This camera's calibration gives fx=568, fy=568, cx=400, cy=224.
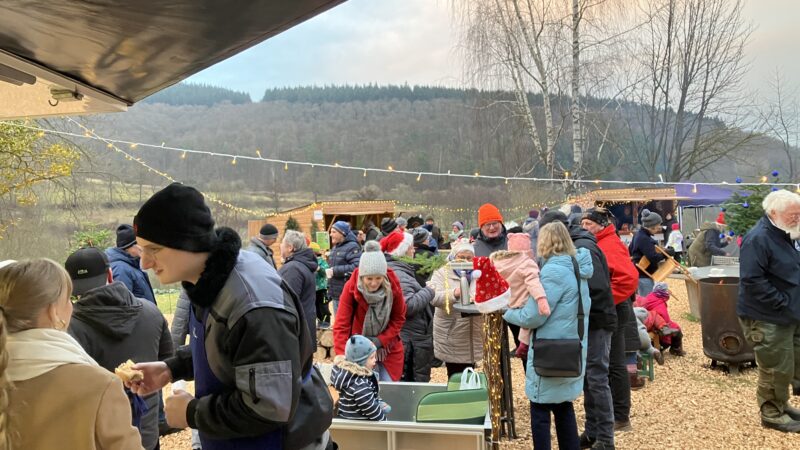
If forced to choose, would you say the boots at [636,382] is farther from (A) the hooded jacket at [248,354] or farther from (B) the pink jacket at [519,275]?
(A) the hooded jacket at [248,354]

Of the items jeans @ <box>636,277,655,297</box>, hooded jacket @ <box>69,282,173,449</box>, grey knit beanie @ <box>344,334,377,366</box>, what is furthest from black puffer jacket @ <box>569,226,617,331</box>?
jeans @ <box>636,277,655,297</box>

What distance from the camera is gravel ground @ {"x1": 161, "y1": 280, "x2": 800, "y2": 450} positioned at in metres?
4.76

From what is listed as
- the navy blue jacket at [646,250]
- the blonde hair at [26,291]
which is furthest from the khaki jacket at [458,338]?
the navy blue jacket at [646,250]

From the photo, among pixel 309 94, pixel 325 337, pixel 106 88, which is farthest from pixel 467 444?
pixel 309 94

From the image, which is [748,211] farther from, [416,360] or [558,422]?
[558,422]

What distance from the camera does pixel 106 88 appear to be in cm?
228

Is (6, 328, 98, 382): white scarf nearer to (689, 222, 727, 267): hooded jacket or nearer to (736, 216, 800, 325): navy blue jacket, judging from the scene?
(736, 216, 800, 325): navy blue jacket

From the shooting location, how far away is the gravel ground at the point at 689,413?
4.76 m

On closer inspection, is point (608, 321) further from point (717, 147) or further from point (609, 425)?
point (717, 147)

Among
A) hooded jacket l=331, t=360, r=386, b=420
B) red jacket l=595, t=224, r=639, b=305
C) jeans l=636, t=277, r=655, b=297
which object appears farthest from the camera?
jeans l=636, t=277, r=655, b=297

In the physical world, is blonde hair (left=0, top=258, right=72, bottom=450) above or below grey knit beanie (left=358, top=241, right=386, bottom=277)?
above

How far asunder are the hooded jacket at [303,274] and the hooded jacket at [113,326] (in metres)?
2.35

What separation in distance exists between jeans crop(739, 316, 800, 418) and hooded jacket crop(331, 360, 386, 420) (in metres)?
3.35

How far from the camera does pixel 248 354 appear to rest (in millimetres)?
1621
